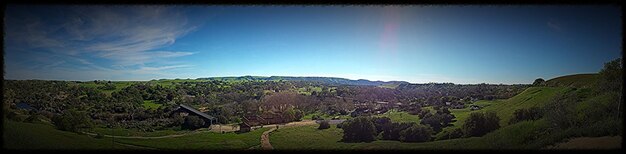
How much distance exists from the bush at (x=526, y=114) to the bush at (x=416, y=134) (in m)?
1.54

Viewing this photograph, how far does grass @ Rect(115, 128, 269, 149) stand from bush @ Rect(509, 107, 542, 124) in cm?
416

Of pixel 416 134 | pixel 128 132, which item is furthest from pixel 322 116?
pixel 128 132

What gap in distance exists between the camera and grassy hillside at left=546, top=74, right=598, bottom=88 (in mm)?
5977

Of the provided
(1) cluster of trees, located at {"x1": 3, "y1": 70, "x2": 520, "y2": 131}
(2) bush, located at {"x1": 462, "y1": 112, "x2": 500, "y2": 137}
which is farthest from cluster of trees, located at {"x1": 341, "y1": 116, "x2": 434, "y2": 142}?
(2) bush, located at {"x1": 462, "y1": 112, "x2": 500, "y2": 137}

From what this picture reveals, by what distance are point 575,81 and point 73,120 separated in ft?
27.2

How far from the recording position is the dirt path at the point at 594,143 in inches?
180

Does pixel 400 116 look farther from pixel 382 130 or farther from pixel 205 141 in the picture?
pixel 205 141

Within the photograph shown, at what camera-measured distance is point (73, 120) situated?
5.48 metres

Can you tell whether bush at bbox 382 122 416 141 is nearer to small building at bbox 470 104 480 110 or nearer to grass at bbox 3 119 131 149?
small building at bbox 470 104 480 110

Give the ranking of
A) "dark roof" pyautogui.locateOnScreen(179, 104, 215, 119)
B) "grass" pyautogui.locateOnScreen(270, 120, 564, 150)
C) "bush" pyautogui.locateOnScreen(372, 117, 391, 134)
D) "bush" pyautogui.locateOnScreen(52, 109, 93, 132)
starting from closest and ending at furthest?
"grass" pyautogui.locateOnScreen(270, 120, 564, 150), "bush" pyautogui.locateOnScreen(52, 109, 93, 132), "bush" pyautogui.locateOnScreen(372, 117, 391, 134), "dark roof" pyautogui.locateOnScreen(179, 104, 215, 119)

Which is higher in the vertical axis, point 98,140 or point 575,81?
point 575,81

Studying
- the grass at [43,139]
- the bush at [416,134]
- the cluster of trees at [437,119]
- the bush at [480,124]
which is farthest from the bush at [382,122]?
the grass at [43,139]
